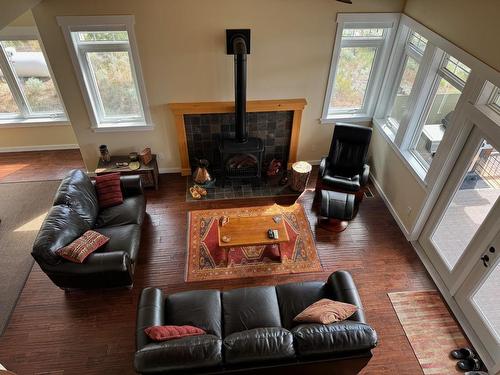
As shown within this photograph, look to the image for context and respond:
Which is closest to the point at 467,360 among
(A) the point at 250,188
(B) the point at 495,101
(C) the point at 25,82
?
(B) the point at 495,101

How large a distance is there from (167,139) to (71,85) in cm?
158

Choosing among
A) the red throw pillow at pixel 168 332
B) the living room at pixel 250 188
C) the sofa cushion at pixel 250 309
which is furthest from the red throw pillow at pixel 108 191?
the red throw pillow at pixel 168 332

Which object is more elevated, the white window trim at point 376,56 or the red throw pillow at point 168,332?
the white window trim at point 376,56

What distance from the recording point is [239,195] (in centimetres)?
575

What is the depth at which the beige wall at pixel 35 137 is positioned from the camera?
648cm

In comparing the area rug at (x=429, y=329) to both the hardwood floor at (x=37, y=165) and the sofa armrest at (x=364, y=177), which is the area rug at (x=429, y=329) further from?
the hardwood floor at (x=37, y=165)

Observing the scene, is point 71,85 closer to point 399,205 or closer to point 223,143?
point 223,143

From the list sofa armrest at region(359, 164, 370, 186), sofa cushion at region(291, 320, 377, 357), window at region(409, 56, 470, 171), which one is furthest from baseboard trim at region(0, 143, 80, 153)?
window at region(409, 56, 470, 171)

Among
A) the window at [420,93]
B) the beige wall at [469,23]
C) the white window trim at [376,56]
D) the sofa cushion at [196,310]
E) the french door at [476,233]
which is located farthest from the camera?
the white window trim at [376,56]

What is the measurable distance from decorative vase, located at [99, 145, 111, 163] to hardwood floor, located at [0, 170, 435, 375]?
1.00 metres

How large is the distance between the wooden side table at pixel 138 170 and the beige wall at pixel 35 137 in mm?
1541

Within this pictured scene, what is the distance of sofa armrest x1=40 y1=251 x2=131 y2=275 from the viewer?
380cm

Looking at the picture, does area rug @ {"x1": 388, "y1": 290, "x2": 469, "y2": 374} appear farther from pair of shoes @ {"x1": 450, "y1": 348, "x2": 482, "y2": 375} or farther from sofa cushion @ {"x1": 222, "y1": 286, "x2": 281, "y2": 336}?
sofa cushion @ {"x1": 222, "y1": 286, "x2": 281, "y2": 336}

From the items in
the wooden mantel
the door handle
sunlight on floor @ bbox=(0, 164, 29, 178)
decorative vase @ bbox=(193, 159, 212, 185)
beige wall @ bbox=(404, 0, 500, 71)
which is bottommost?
sunlight on floor @ bbox=(0, 164, 29, 178)
